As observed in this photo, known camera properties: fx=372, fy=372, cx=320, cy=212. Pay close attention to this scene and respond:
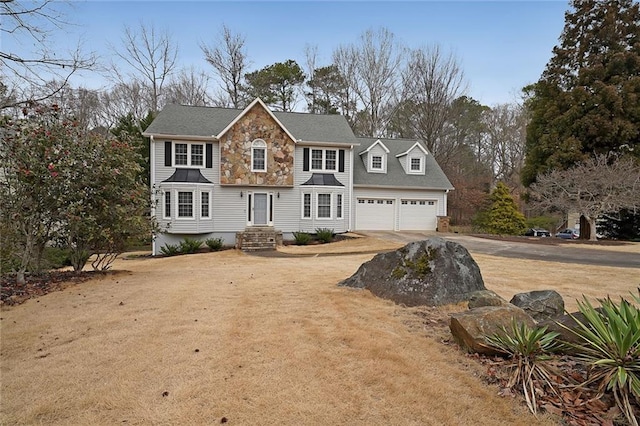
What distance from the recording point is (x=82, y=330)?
196 inches

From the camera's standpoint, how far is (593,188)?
18.1 metres

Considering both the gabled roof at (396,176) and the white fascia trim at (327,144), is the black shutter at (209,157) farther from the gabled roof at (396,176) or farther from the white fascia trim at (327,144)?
the gabled roof at (396,176)

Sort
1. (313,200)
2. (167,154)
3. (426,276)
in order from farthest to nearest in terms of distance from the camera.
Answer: (313,200), (167,154), (426,276)

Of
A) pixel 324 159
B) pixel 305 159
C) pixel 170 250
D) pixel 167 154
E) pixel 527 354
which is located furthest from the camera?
pixel 324 159

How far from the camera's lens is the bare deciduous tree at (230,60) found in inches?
1226

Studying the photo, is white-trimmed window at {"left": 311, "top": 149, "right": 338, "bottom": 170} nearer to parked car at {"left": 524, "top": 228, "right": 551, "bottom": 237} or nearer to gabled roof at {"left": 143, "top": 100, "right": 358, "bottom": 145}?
gabled roof at {"left": 143, "top": 100, "right": 358, "bottom": 145}

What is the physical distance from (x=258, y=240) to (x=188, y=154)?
590cm

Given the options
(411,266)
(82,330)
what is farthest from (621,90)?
(82,330)

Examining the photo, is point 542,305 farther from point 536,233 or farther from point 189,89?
point 189,89

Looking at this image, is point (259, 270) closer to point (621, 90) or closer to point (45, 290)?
point (45, 290)

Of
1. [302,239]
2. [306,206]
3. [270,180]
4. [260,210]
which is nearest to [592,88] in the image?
[306,206]

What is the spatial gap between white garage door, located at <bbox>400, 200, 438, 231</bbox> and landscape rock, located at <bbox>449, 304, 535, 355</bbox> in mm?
18990

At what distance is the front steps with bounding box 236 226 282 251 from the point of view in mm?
18750

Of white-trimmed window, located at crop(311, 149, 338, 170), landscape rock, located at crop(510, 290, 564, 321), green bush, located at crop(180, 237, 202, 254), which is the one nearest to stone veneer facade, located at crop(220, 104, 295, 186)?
white-trimmed window, located at crop(311, 149, 338, 170)
